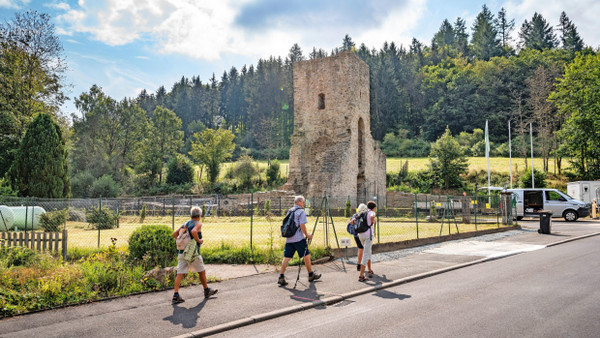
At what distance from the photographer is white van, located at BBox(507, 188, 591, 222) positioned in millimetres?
22688

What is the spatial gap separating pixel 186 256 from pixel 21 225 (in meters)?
13.2

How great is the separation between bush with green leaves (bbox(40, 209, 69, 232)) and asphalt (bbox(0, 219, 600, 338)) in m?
9.29

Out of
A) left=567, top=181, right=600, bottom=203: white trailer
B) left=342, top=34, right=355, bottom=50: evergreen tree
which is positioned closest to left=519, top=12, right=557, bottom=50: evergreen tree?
left=342, top=34, right=355, bottom=50: evergreen tree

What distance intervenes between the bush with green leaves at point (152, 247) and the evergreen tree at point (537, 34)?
324 feet

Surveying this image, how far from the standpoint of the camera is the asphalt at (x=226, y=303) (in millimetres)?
5102

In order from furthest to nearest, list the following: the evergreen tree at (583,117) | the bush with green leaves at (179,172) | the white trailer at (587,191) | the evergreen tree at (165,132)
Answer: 1. the evergreen tree at (165,132)
2. the bush with green leaves at (179,172)
3. the evergreen tree at (583,117)
4. the white trailer at (587,191)

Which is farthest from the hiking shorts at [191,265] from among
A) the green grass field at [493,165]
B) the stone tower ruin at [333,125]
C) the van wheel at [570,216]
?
the green grass field at [493,165]

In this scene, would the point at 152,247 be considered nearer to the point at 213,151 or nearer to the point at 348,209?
the point at 348,209

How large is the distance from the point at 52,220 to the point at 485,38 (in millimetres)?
100809

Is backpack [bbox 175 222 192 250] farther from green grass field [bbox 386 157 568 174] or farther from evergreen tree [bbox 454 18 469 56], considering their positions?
evergreen tree [bbox 454 18 469 56]

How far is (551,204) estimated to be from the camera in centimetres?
2355

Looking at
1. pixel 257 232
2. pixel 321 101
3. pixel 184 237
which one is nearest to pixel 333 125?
pixel 321 101

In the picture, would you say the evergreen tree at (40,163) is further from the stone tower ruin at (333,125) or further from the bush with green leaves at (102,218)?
the stone tower ruin at (333,125)

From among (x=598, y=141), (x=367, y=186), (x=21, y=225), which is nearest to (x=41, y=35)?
(x=21, y=225)
